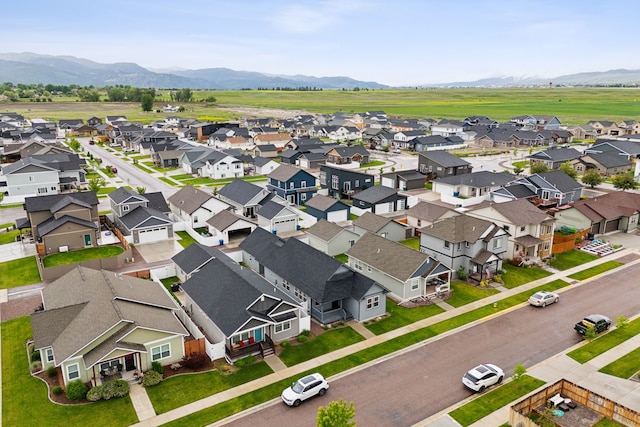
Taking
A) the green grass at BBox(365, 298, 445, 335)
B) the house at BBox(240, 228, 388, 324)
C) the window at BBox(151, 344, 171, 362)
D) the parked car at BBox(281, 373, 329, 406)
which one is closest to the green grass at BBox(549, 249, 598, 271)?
the green grass at BBox(365, 298, 445, 335)

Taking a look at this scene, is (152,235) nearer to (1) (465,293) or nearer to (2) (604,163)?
(1) (465,293)

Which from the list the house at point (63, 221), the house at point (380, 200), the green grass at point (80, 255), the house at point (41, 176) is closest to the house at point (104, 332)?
the green grass at point (80, 255)

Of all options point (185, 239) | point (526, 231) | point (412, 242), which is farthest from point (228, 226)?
point (526, 231)

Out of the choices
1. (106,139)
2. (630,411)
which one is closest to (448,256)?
(630,411)

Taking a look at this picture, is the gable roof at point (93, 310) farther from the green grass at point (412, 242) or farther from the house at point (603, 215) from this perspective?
the house at point (603, 215)

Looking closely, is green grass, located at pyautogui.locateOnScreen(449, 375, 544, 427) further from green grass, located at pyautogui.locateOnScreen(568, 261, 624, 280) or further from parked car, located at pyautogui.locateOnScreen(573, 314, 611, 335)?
green grass, located at pyautogui.locateOnScreen(568, 261, 624, 280)

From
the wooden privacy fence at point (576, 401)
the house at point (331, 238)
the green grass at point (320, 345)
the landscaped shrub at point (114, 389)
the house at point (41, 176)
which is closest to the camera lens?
the wooden privacy fence at point (576, 401)

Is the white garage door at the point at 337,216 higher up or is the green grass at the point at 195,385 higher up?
the white garage door at the point at 337,216
